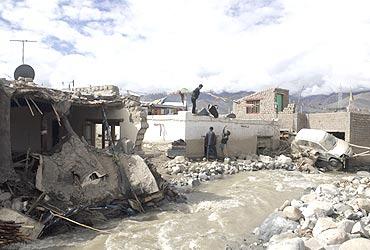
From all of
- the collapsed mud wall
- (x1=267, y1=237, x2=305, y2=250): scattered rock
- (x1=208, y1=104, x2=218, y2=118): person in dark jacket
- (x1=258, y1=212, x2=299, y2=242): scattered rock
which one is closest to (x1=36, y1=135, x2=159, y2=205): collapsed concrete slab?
the collapsed mud wall

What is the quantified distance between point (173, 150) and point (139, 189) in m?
7.15

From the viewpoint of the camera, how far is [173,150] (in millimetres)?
16656

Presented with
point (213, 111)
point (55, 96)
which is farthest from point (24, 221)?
point (213, 111)

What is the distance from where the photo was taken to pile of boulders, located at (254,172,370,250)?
19.8ft

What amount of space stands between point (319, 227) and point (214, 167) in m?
9.27

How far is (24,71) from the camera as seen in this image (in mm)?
14109

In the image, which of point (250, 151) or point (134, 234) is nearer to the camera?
point (134, 234)

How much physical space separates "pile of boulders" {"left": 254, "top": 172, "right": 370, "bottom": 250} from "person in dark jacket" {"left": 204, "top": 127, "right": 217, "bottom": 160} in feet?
25.8

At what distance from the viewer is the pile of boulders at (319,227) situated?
6.04m

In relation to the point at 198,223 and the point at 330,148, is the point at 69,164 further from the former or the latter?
the point at 330,148

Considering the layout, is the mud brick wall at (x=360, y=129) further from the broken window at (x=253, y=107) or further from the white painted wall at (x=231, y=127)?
the broken window at (x=253, y=107)

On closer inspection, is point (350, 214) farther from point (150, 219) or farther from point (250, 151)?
point (250, 151)

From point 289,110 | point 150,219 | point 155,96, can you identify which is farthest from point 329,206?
point 155,96

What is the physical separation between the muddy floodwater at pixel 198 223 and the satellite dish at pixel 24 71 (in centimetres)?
782
